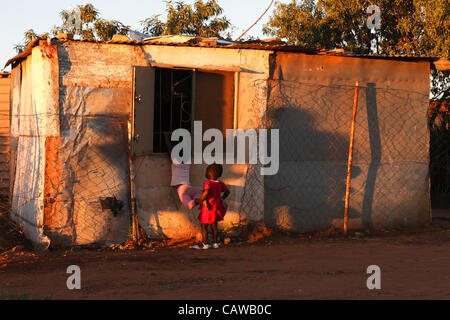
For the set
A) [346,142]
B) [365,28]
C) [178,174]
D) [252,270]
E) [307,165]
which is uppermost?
[365,28]

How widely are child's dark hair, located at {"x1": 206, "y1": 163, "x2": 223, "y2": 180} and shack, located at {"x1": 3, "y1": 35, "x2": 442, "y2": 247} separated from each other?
0.59 metres

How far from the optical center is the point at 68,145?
23.6 ft

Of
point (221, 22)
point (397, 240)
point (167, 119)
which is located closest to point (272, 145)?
point (167, 119)

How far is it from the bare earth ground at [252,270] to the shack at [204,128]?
557 mm

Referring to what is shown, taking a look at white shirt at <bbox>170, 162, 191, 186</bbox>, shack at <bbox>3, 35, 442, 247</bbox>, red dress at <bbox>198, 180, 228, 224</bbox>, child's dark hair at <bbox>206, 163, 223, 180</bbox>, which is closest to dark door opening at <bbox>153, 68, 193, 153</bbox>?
shack at <bbox>3, 35, 442, 247</bbox>

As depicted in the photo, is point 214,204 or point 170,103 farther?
point 170,103

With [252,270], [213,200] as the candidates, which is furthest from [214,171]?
[252,270]

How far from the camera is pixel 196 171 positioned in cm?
769

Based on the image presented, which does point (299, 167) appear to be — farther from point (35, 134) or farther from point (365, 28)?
→ point (365, 28)

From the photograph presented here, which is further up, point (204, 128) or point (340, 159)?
point (204, 128)

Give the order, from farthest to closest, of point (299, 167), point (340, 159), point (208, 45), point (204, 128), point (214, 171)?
point (340, 159) → point (299, 167) → point (204, 128) → point (208, 45) → point (214, 171)

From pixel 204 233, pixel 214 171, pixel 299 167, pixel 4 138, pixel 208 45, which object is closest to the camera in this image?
pixel 214 171

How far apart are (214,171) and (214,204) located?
43 cm

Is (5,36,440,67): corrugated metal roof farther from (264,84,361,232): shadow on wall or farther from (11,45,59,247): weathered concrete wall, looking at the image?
(264,84,361,232): shadow on wall
